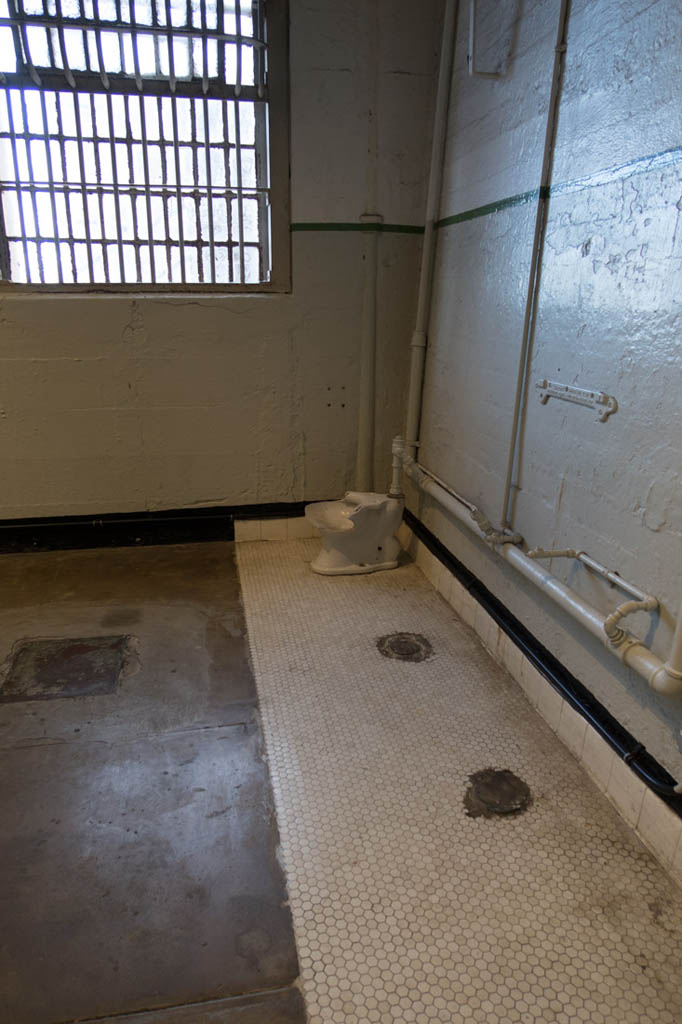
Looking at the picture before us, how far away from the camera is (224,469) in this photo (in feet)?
11.8

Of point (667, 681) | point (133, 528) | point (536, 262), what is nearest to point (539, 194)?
point (536, 262)

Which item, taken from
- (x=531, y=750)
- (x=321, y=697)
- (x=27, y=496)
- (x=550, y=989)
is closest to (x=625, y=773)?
(x=531, y=750)

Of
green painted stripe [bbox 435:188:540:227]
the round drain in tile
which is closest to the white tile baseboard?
the round drain in tile

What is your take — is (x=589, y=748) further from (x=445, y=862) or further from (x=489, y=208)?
(x=489, y=208)

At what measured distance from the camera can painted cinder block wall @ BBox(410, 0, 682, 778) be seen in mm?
1671

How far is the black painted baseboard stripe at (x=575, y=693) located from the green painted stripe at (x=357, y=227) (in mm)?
1719

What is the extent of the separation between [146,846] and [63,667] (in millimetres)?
1002

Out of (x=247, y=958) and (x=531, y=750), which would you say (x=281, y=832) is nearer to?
(x=247, y=958)

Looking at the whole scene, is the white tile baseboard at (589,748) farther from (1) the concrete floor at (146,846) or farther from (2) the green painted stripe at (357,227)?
(2) the green painted stripe at (357,227)

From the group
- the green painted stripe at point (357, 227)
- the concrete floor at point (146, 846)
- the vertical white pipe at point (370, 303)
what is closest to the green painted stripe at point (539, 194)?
the green painted stripe at point (357, 227)

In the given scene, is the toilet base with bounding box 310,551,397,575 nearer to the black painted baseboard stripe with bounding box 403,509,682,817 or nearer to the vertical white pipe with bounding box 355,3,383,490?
the black painted baseboard stripe with bounding box 403,509,682,817

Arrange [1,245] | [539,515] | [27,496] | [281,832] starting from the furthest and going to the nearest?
[27,496] → [1,245] → [539,515] → [281,832]

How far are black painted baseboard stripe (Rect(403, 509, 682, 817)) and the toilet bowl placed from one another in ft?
1.35

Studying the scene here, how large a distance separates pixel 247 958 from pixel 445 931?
45 cm
